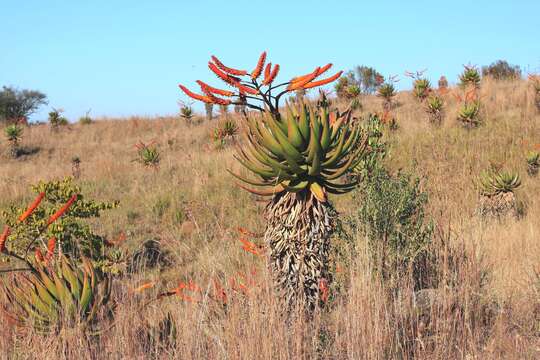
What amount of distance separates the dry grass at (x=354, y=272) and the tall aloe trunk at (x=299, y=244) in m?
0.21

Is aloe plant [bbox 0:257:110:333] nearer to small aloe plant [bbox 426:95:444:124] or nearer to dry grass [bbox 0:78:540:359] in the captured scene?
dry grass [bbox 0:78:540:359]

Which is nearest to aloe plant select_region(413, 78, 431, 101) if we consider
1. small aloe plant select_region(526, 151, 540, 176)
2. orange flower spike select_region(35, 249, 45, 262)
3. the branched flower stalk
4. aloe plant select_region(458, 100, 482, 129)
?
aloe plant select_region(458, 100, 482, 129)

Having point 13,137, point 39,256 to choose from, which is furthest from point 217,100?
point 13,137

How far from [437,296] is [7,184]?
39.4 feet

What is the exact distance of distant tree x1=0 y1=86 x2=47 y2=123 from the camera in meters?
29.9

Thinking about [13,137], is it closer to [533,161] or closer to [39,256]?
[533,161]

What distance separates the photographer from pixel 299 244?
11.6 feet

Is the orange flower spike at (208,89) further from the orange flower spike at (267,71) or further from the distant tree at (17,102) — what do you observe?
the distant tree at (17,102)

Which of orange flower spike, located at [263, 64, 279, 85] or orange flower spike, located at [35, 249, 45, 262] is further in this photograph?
orange flower spike, located at [35, 249, 45, 262]

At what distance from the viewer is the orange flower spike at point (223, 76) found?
3.17m

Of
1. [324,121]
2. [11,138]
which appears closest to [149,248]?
[324,121]

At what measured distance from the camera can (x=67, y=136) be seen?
22.6m

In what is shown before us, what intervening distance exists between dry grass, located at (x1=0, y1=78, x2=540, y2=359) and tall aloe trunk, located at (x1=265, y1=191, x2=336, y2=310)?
213mm

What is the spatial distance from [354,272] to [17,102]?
32.3m
